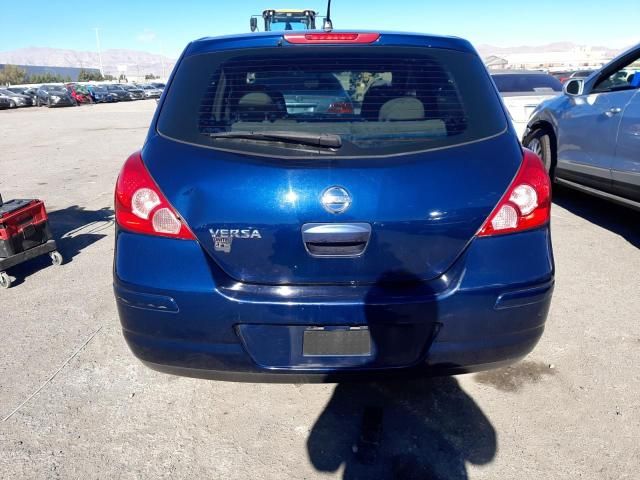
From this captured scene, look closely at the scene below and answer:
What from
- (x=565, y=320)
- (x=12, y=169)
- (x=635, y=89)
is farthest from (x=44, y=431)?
(x=12, y=169)

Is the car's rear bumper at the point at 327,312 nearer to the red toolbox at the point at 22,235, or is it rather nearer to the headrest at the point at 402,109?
the headrest at the point at 402,109

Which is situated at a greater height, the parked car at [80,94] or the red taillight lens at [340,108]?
the red taillight lens at [340,108]

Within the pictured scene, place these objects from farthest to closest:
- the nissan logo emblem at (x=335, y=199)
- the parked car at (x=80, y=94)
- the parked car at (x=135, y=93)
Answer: the parked car at (x=135, y=93) → the parked car at (x=80, y=94) → the nissan logo emblem at (x=335, y=199)

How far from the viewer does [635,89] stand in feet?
15.0

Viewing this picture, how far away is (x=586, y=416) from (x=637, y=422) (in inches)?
8.7

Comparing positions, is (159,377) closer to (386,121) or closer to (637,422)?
(386,121)

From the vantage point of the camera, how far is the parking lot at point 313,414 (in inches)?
84.3

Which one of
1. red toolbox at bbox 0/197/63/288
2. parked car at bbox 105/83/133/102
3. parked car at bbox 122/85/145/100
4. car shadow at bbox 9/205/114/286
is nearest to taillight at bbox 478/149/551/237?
red toolbox at bbox 0/197/63/288

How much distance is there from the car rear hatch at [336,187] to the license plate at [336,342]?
0.63 feet

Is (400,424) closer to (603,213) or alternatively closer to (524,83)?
(603,213)

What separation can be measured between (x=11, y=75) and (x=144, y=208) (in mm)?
91830

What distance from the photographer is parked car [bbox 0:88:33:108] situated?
35562mm

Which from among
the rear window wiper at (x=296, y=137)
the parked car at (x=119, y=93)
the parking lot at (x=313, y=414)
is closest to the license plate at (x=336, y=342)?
the parking lot at (x=313, y=414)

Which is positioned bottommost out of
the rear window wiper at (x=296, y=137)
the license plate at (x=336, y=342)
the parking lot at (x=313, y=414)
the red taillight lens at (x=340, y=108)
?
the parking lot at (x=313, y=414)
